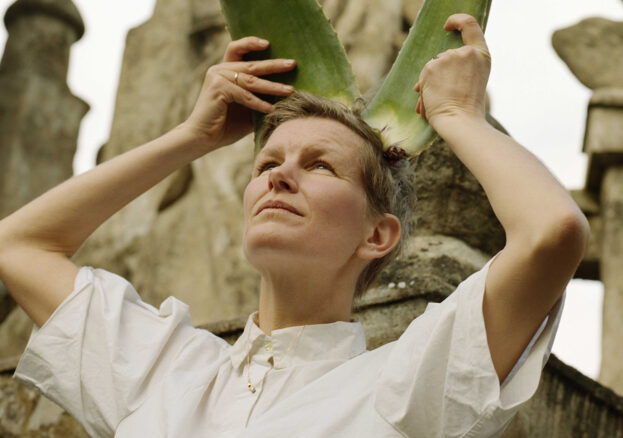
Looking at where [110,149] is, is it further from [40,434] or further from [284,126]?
[284,126]

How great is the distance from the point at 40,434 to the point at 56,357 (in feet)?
2.43

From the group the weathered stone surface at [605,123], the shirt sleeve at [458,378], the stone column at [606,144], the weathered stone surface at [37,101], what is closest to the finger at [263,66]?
the shirt sleeve at [458,378]

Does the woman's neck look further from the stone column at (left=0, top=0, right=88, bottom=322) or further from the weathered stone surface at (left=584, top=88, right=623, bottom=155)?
the stone column at (left=0, top=0, right=88, bottom=322)

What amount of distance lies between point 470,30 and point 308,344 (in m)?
0.52

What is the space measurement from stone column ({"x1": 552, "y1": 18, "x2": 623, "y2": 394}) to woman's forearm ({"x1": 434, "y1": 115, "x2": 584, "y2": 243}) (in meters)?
3.51

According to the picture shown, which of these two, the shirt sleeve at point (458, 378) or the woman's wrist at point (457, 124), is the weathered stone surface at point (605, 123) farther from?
the shirt sleeve at point (458, 378)

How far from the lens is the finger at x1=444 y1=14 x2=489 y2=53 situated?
1415 mm

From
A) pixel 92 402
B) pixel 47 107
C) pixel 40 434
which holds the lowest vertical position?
pixel 47 107

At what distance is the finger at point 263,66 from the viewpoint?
5.20 ft

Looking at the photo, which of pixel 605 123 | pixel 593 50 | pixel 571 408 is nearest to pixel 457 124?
pixel 571 408

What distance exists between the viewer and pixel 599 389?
6.43 ft

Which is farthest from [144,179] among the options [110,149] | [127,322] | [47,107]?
[47,107]

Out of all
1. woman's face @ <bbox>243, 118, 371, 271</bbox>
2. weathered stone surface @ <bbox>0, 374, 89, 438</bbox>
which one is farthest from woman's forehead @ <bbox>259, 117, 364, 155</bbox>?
weathered stone surface @ <bbox>0, 374, 89, 438</bbox>

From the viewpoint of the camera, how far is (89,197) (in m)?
1.62
